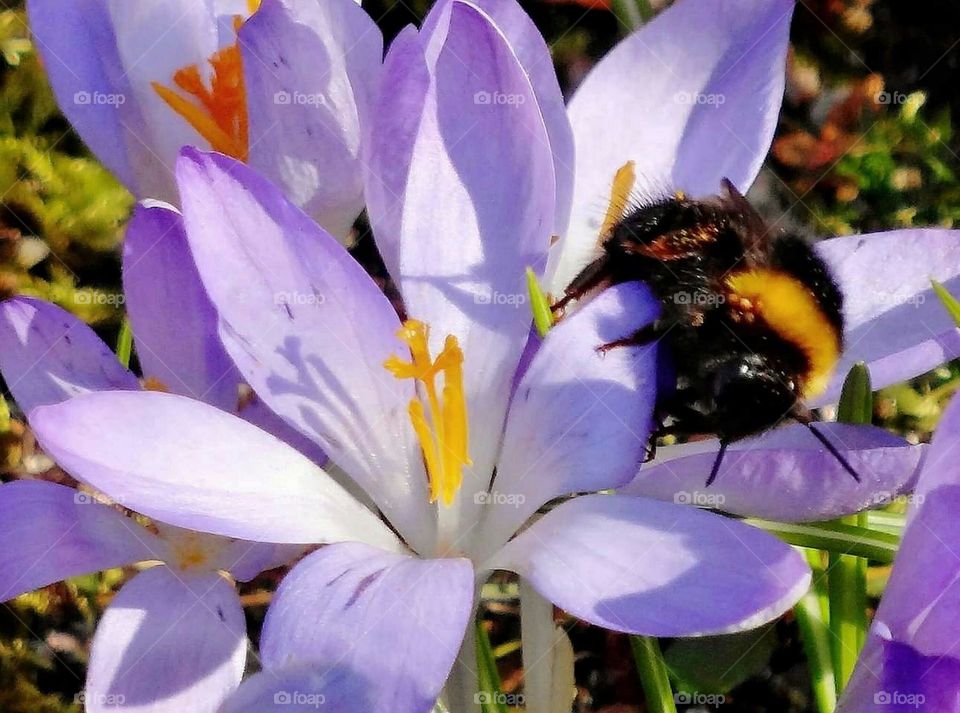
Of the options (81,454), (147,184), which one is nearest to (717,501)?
(81,454)

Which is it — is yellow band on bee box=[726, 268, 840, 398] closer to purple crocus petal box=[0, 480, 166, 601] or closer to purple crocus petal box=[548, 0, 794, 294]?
purple crocus petal box=[548, 0, 794, 294]

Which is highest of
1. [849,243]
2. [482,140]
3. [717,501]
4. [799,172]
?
[482,140]

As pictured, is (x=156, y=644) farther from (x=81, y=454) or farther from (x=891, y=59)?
(x=891, y=59)

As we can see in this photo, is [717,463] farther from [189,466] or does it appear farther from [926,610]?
[189,466]

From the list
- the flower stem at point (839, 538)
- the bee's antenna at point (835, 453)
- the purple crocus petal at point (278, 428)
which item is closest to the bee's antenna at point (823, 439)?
the bee's antenna at point (835, 453)

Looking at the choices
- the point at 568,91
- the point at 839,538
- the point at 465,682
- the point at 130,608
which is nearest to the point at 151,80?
the point at 130,608

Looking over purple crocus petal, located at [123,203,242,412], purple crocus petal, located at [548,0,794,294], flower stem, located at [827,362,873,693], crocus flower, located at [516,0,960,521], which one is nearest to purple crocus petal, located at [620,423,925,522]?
crocus flower, located at [516,0,960,521]
